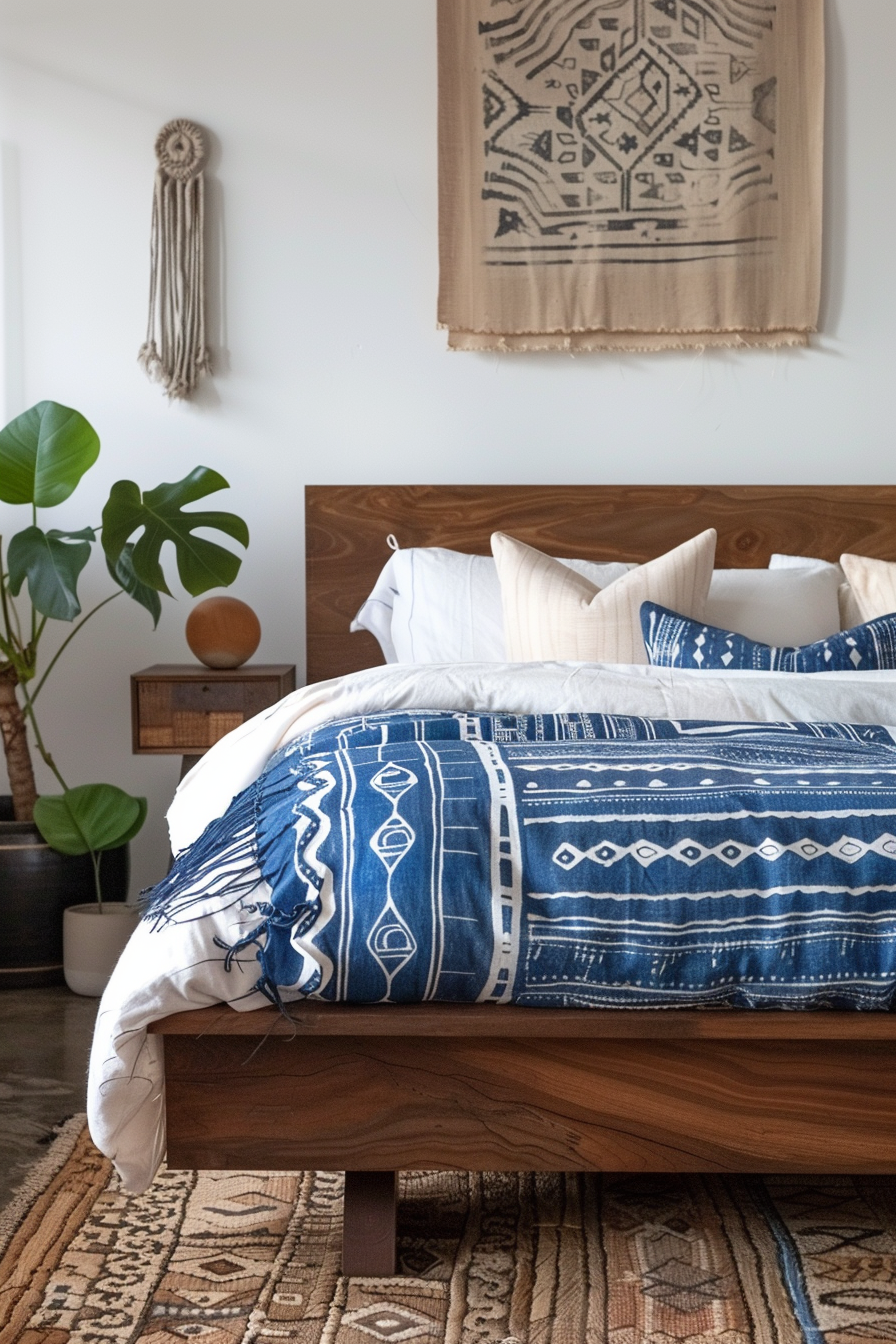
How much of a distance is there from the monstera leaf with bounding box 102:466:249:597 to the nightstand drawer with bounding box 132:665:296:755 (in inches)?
8.5

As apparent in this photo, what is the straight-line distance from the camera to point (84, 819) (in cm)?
285

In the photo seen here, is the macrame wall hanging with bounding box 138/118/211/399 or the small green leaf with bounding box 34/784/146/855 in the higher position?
the macrame wall hanging with bounding box 138/118/211/399

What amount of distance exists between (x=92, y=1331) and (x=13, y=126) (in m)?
2.87

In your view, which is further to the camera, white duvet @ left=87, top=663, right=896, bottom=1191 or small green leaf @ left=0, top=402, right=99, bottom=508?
small green leaf @ left=0, top=402, right=99, bottom=508

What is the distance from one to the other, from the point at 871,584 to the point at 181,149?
1943mm

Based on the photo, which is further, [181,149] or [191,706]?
[181,149]

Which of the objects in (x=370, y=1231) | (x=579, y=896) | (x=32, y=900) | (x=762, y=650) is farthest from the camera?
(x=32, y=900)

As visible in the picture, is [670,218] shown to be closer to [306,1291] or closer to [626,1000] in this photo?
[626,1000]

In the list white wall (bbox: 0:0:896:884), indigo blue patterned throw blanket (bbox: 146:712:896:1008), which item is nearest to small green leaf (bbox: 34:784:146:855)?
white wall (bbox: 0:0:896:884)

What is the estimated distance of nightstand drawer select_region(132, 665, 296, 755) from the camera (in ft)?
9.70

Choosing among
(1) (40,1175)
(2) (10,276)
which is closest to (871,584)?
(1) (40,1175)

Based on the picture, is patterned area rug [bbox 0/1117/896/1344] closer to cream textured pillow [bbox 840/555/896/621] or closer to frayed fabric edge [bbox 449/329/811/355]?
cream textured pillow [bbox 840/555/896/621]

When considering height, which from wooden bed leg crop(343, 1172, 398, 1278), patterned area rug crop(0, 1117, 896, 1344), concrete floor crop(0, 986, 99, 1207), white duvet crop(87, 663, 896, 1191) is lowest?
concrete floor crop(0, 986, 99, 1207)

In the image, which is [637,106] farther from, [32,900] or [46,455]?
[32,900]
